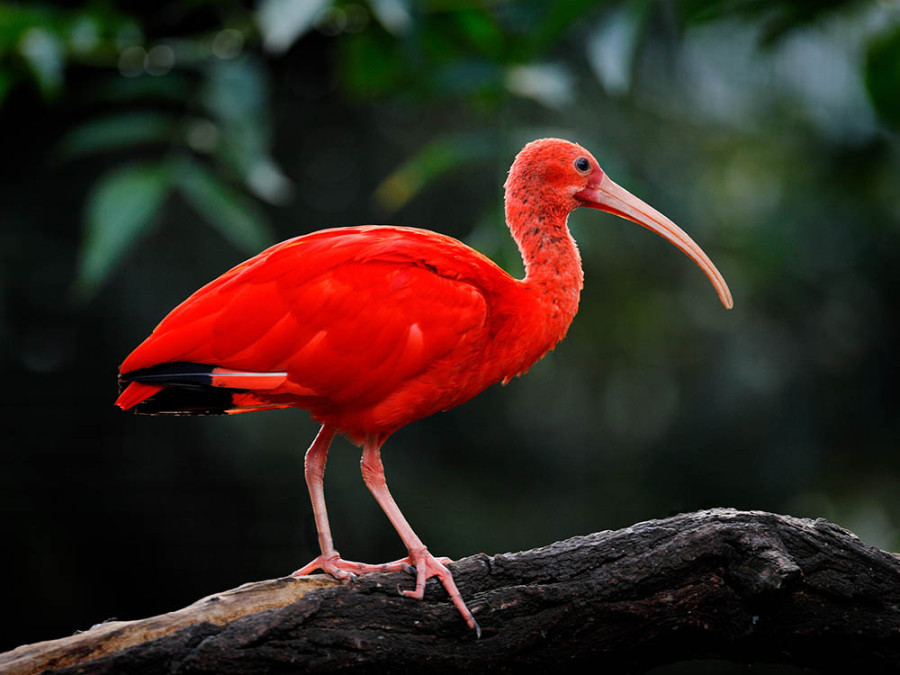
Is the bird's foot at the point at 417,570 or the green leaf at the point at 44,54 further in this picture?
the green leaf at the point at 44,54

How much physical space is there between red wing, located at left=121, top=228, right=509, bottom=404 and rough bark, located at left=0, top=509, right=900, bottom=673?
27.7 inches

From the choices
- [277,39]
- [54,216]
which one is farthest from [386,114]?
[277,39]

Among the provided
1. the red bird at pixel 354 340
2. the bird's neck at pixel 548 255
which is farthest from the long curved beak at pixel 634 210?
the red bird at pixel 354 340

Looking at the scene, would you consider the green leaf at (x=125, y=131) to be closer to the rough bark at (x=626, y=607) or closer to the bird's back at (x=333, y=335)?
the bird's back at (x=333, y=335)

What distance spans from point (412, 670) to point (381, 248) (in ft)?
4.63

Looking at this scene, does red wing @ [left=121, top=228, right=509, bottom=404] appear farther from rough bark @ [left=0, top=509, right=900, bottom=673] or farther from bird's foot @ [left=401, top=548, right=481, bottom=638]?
rough bark @ [left=0, top=509, right=900, bottom=673]

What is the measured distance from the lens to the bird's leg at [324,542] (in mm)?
3768

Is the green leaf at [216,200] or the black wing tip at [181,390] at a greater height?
the green leaf at [216,200]

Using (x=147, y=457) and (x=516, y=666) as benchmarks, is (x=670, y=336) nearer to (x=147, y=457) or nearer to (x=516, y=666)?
(x=147, y=457)

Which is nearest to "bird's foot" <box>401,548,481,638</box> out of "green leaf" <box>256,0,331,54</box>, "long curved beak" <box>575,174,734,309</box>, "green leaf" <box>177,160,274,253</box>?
"long curved beak" <box>575,174,734,309</box>

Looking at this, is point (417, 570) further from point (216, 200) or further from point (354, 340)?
point (216, 200)

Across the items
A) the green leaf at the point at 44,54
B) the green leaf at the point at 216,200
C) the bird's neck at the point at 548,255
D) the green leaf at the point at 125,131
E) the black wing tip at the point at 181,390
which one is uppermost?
the green leaf at the point at 44,54

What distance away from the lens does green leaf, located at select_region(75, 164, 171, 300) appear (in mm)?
4492

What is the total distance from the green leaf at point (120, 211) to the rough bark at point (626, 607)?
5.45 feet
